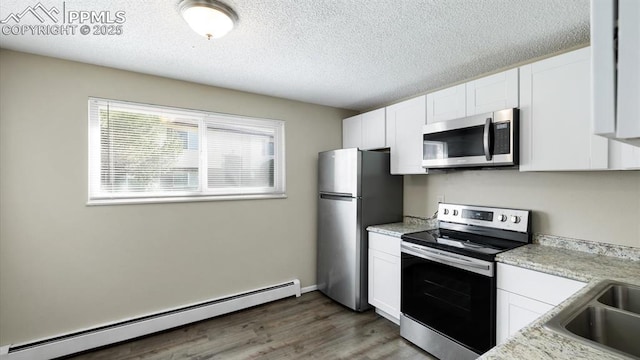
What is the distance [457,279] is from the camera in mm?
2074

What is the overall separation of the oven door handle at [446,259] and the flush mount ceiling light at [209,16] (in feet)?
6.97

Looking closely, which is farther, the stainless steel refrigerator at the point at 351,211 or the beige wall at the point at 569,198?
the stainless steel refrigerator at the point at 351,211

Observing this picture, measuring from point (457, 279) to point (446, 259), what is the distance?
0.15 metres

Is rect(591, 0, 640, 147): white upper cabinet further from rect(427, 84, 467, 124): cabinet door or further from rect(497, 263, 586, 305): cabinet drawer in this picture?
rect(427, 84, 467, 124): cabinet door

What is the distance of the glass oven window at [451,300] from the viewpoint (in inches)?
74.9

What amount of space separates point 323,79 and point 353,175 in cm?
100

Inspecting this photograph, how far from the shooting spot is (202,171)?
114 inches

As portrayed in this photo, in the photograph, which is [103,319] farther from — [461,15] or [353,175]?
[461,15]

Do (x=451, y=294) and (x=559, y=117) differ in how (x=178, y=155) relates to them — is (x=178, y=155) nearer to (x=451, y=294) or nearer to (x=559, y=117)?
(x=451, y=294)

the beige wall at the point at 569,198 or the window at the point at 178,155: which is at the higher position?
the window at the point at 178,155

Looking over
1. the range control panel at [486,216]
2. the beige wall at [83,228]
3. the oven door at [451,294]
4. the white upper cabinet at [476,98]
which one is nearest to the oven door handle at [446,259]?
the oven door at [451,294]

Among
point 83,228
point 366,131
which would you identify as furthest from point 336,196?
point 83,228

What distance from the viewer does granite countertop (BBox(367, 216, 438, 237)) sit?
2.71 m

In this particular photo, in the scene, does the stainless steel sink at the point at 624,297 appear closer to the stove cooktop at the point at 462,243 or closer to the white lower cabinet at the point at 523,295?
the white lower cabinet at the point at 523,295
